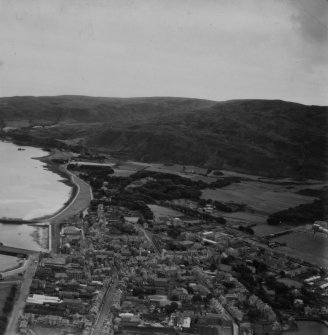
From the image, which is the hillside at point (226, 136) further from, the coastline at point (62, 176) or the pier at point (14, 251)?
the pier at point (14, 251)

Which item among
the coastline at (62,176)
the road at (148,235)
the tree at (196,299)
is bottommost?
the coastline at (62,176)

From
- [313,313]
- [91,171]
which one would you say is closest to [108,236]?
[313,313]

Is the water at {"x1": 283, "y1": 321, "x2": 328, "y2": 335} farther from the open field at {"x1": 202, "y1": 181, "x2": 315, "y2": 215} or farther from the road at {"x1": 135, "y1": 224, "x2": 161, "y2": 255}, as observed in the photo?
the open field at {"x1": 202, "y1": 181, "x2": 315, "y2": 215}

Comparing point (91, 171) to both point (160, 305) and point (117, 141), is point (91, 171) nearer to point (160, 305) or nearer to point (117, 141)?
point (117, 141)

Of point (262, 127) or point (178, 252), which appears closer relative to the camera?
point (178, 252)

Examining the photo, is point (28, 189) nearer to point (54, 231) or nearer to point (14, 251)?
point (54, 231)

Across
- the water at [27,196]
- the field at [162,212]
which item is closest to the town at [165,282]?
the water at [27,196]
